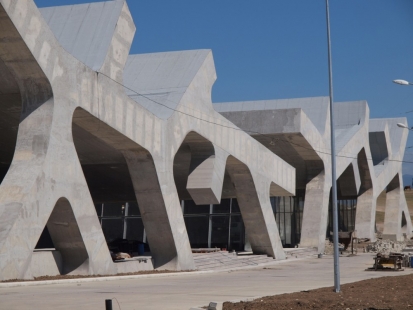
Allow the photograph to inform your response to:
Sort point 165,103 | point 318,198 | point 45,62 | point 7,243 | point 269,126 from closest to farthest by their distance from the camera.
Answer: point 7,243, point 45,62, point 165,103, point 269,126, point 318,198

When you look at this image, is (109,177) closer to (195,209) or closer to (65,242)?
(195,209)

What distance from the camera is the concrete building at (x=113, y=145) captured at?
17.1 meters

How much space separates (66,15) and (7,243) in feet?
34.4

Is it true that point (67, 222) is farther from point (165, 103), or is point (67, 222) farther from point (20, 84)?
point (165, 103)

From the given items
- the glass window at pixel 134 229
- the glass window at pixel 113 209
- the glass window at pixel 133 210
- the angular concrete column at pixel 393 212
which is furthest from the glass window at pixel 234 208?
the angular concrete column at pixel 393 212

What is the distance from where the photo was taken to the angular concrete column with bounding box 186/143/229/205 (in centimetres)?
2817

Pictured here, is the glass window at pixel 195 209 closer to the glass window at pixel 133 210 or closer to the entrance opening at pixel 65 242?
the glass window at pixel 133 210

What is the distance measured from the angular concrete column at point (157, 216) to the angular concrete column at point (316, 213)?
21343 mm

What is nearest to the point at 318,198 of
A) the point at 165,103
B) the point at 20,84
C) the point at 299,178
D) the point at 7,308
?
the point at 299,178

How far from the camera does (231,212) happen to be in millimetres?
49406

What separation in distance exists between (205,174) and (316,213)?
19.5m

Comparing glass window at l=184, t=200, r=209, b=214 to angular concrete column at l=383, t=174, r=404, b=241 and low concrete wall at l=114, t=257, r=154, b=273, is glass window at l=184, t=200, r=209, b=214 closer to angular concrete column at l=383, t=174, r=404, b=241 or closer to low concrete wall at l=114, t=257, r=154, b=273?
angular concrete column at l=383, t=174, r=404, b=241

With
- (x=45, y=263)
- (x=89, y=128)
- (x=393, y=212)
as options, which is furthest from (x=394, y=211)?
(x=45, y=263)

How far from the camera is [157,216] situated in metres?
24.5
